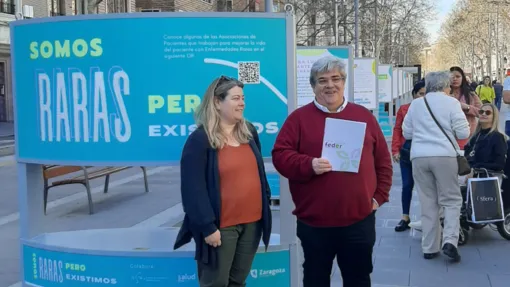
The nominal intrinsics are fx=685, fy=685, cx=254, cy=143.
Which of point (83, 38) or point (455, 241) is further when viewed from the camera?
point (455, 241)

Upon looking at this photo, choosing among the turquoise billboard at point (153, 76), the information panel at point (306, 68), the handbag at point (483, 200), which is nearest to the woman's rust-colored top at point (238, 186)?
the turquoise billboard at point (153, 76)

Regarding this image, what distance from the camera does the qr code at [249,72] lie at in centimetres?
448

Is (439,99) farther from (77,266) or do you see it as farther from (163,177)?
(163,177)

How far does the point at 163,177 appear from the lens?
13766 mm

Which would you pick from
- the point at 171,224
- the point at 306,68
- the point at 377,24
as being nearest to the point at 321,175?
the point at 171,224

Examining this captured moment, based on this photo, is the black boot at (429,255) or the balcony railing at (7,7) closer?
the black boot at (429,255)

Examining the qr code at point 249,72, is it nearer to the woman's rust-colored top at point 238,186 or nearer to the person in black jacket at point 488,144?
the woman's rust-colored top at point 238,186

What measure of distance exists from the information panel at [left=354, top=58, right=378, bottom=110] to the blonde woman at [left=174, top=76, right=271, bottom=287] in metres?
12.1

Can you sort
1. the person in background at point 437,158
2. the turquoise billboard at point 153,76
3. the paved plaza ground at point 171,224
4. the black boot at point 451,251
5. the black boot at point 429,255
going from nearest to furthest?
the turquoise billboard at point 153,76
the paved plaza ground at point 171,224
the person in background at point 437,158
the black boot at point 451,251
the black boot at point 429,255

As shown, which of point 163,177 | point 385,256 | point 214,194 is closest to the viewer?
point 214,194

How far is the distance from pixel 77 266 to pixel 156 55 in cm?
155

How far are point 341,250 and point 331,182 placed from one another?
0.46m

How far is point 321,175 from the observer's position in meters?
3.92

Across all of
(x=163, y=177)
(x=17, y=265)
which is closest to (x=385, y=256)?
(x=17, y=265)
